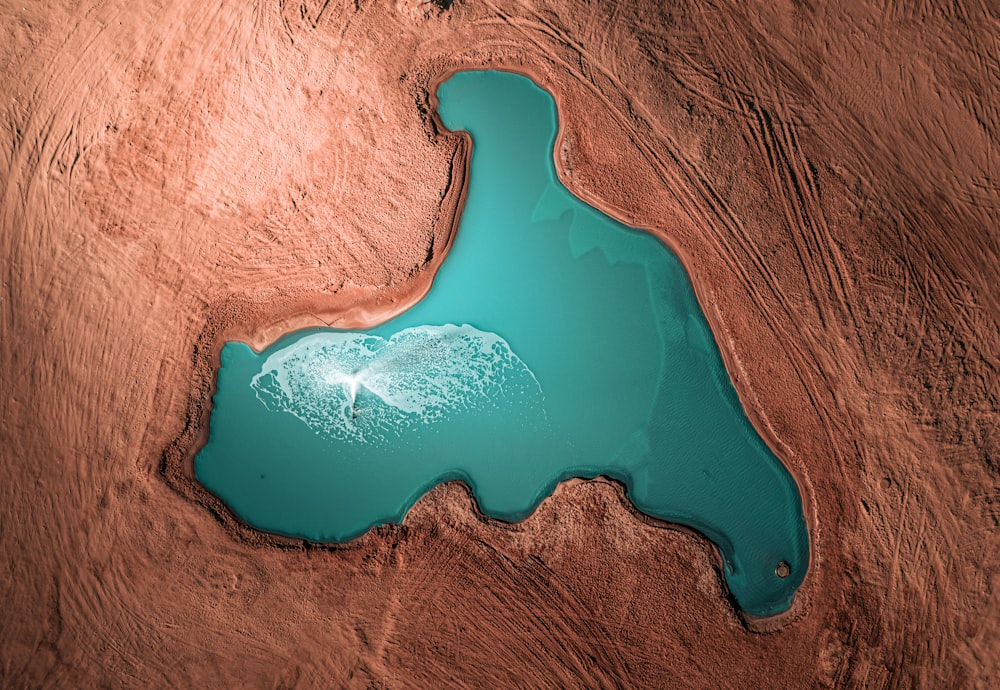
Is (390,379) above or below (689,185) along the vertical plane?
below

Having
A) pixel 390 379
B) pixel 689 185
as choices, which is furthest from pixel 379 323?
pixel 689 185

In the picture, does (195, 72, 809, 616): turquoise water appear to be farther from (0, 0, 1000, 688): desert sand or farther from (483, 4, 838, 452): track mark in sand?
(483, 4, 838, 452): track mark in sand

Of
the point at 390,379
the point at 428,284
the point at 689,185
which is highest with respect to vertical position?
the point at 689,185

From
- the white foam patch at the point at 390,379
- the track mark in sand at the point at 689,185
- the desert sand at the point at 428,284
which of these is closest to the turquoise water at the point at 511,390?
the white foam patch at the point at 390,379

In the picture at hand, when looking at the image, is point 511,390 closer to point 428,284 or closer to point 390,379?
point 390,379

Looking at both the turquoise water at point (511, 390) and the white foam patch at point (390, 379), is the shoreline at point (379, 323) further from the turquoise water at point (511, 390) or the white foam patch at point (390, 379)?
the white foam patch at point (390, 379)

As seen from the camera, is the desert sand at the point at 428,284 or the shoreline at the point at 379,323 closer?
the desert sand at the point at 428,284
